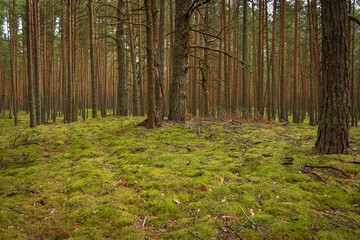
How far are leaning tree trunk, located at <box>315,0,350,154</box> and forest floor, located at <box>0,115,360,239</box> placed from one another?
0.46 metres

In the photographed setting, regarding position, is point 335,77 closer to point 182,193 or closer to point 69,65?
point 182,193

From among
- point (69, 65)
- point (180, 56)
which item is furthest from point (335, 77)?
point (69, 65)

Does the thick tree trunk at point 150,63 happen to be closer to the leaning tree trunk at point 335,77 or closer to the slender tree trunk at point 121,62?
the leaning tree trunk at point 335,77

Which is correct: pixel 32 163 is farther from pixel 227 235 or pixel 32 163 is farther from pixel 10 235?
pixel 227 235

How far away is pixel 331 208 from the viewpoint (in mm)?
2949

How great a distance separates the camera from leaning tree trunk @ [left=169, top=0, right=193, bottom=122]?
26.7ft

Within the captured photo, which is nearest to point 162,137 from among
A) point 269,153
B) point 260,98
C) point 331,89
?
point 269,153

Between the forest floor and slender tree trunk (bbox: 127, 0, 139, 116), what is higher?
slender tree trunk (bbox: 127, 0, 139, 116)

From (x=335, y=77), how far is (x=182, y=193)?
13.5ft

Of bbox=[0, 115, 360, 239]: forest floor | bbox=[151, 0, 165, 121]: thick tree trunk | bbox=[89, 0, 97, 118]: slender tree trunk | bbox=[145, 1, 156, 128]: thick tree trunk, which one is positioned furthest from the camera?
bbox=[89, 0, 97, 118]: slender tree trunk

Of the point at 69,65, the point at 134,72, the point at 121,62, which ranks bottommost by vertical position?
the point at 134,72

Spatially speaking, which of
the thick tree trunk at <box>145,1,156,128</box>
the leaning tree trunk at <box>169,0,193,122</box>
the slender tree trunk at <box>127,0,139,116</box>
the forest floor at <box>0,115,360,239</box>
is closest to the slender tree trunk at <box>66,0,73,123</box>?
the slender tree trunk at <box>127,0,139,116</box>

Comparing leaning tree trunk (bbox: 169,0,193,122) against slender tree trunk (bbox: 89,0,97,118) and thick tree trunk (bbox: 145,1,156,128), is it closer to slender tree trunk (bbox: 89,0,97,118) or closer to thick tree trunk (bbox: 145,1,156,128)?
thick tree trunk (bbox: 145,1,156,128)

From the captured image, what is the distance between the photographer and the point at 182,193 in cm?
361
